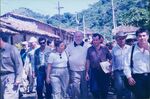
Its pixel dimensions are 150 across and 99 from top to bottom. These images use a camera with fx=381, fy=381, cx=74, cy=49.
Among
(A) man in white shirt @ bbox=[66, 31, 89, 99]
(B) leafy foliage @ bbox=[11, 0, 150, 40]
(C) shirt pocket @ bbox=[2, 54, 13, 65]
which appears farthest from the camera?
(B) leafy foliage @ bbox=[11, 0, 150, 40]

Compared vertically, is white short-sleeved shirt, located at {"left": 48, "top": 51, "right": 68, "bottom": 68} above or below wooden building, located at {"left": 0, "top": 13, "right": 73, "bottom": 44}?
below

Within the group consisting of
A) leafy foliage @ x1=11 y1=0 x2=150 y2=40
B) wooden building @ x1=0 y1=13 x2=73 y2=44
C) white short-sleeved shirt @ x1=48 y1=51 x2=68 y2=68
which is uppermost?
leafy foliage @ x1=11 y1=0 x2=150 y2=40

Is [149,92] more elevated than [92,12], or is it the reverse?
[92,12]

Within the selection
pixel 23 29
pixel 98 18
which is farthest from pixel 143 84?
pixel 98 18

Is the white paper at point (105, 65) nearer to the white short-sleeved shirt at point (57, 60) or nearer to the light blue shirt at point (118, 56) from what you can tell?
the light blue shirt at point (118, 56)

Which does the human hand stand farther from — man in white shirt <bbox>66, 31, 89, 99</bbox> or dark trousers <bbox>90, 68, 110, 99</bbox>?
man in white shirt <bbox>66, 31, 89, 99</bbox>

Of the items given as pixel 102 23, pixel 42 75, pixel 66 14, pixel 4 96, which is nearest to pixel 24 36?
pixel 42 75

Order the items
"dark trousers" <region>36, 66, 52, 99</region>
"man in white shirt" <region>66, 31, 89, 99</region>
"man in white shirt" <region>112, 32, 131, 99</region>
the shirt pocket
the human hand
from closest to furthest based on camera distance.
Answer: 1. the shirt pocket
2. the human hand
3. "man in white shirt" <region>112, 32, 131, 99</region>
4. "man in white shirt" <region>66, 31, 89, 99</region>
5. "dark trousers" <region>36, 66, 52, 99</region>

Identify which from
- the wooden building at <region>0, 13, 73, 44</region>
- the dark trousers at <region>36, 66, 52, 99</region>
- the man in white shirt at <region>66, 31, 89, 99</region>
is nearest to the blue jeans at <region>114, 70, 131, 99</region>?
the man in white shirt at <region>66, 31, 89, 99</region>

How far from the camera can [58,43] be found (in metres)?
8.89

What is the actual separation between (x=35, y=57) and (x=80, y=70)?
1742 mm

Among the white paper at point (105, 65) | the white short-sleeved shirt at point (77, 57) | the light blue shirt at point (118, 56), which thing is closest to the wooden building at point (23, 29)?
the white short-sleeved shirt at point (77, 57)

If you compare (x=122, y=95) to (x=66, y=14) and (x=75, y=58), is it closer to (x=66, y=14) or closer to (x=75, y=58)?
(x=75, y=58)

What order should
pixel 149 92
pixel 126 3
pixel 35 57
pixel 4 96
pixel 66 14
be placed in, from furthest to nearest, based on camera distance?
pixel 66 14 < pixel 126 3 < pixel 35 57 < pixel 149 92 < pixel 4 96
